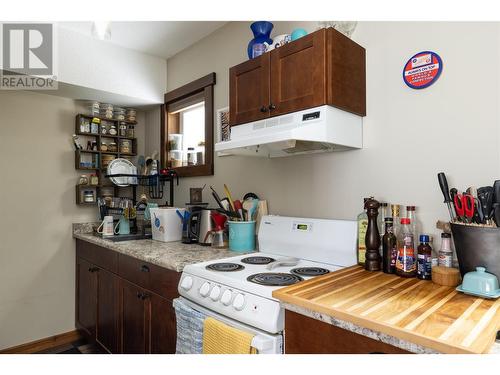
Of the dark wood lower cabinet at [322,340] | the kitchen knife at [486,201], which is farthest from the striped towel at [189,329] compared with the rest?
the kitchen knife at [486,201]

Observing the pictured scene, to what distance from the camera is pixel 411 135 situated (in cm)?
141

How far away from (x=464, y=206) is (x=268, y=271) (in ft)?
2.61

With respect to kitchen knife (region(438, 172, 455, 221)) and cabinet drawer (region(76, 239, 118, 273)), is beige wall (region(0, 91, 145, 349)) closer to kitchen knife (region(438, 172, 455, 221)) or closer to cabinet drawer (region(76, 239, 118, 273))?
cabinet drawer (region(76, 239, 118, 273))

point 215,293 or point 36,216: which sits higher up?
point 36,216

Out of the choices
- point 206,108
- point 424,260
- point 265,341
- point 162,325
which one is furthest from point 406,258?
point 206,108

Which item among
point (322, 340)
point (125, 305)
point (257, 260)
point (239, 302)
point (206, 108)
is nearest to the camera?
point (322, 340)

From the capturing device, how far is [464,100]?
49.8 inches

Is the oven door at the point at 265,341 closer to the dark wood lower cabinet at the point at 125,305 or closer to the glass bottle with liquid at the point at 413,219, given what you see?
the dark wood lower cabinet at the point at 125,305

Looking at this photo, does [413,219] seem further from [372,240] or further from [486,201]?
[486,201]

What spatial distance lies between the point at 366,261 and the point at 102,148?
2399mm

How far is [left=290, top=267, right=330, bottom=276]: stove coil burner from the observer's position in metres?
1.37

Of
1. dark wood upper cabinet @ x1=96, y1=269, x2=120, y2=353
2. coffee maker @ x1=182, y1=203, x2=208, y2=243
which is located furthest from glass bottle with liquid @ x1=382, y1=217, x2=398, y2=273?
dark wood upper cabinet @ x1=96, y1=269, x2=120, y2=353
